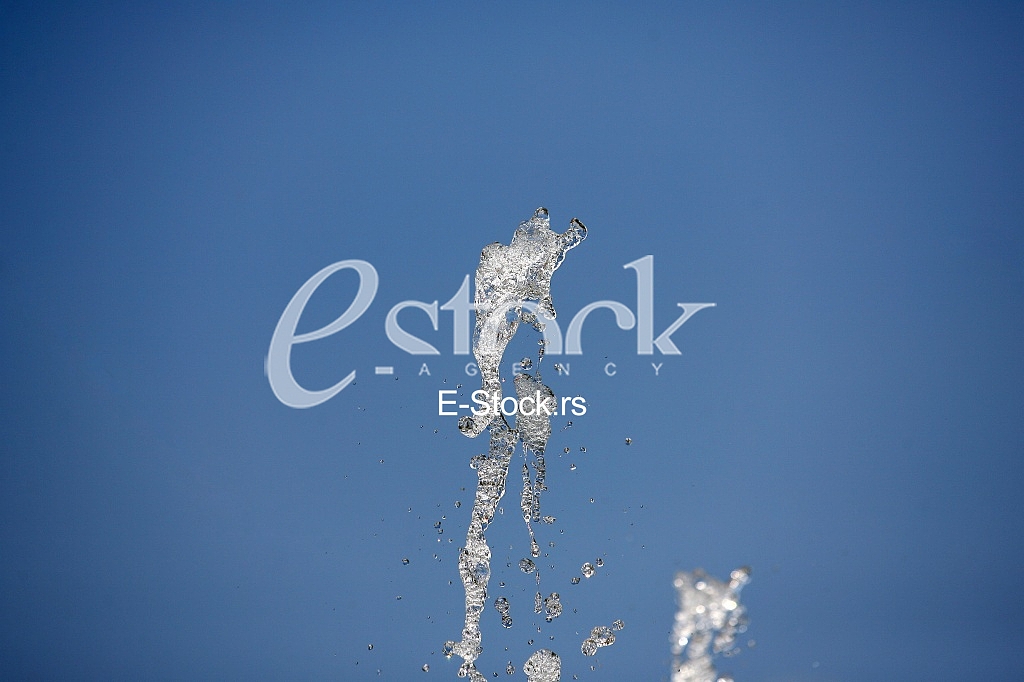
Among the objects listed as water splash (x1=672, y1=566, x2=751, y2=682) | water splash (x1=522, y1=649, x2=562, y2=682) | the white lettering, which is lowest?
water splash (x1=672, y1=566, x2=751, y2=682)

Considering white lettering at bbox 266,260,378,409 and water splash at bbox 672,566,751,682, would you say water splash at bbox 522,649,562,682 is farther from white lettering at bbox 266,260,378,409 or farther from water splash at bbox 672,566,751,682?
white lettering at bbox 266,260,378,409

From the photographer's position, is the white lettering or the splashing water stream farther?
the white lettering

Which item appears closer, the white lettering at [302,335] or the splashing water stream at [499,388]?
the splashing water stream at [499,388]

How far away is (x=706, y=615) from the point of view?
2.79 metres

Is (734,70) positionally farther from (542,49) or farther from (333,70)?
(333,70)

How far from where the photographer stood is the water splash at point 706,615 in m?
2.75

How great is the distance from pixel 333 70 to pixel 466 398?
1984mm

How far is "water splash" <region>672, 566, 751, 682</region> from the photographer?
9.01 feet

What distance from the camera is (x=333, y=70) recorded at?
5.54 m

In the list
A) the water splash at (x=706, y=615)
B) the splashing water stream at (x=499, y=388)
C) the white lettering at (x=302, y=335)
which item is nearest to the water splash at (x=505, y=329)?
the splashing water stream at (x=499, y=388)

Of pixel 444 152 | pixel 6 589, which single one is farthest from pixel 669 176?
pixel 6 589

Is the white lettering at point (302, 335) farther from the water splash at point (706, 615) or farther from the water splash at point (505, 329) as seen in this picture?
the water splash at point (706, 615)

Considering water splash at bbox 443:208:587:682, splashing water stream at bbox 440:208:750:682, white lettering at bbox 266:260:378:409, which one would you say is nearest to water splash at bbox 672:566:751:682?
splashing water stream at bbox 440:208:750:682

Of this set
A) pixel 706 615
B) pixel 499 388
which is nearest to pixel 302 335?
pixel 499 388
